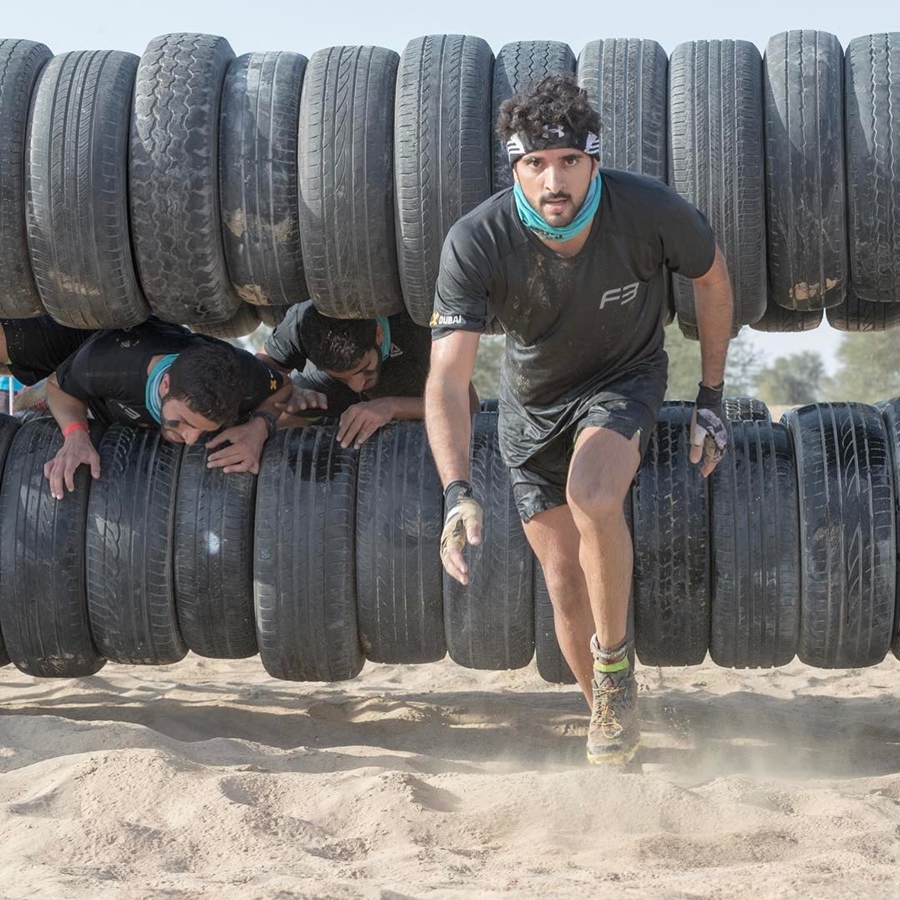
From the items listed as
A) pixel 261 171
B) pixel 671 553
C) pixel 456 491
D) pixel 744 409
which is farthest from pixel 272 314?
pixel 456 491

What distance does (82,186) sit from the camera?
5.34 m

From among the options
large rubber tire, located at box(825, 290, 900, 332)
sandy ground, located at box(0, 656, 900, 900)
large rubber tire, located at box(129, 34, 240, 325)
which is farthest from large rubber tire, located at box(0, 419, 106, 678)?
large rubber tire, located at box(825, 290, 900, 332)

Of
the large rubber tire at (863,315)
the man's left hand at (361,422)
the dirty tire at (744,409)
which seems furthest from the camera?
the dirty tire at (744,409)

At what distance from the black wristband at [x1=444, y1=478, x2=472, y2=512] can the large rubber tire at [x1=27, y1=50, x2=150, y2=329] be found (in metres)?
1.97

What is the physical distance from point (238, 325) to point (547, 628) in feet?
9.81

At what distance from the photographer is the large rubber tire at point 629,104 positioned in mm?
5277

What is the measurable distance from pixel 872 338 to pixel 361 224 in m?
33.9

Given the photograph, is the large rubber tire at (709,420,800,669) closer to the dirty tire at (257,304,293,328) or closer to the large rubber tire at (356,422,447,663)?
the large rubber tire at (356,422,447,663)

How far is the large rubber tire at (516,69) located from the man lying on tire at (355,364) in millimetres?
940

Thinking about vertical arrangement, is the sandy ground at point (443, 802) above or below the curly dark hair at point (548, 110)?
below

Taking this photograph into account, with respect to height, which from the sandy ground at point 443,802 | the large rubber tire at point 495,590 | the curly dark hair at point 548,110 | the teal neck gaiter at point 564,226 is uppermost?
the curly dark hair at point 548,110

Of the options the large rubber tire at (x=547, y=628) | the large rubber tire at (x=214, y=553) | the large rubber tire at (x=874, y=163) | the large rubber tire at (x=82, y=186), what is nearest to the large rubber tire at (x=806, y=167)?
the large rubber tire at (x=874, y=163)

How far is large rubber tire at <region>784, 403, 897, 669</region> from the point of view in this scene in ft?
17.3

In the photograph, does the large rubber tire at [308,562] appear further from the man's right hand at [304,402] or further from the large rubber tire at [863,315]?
the large rubber tire at [863,315]
